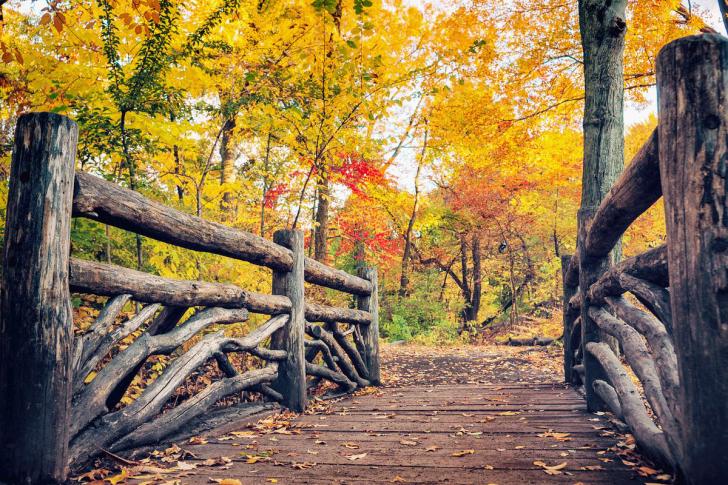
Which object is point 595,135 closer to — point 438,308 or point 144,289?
point 144,289

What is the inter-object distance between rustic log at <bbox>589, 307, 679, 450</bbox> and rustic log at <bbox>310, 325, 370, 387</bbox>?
2538 millimetres

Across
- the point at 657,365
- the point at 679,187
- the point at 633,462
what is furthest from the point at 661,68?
the point at 633,462

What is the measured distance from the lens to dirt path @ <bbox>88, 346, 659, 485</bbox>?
225 cm

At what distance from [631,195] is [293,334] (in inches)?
114

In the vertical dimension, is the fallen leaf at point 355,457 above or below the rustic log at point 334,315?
below

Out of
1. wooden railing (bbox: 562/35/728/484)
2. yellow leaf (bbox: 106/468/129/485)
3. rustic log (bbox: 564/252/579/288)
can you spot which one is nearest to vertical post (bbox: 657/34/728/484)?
wooden railing (bbox: 562/35/728/484)

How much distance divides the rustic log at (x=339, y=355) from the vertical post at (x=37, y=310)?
2815 millimetres

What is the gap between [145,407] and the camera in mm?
2648

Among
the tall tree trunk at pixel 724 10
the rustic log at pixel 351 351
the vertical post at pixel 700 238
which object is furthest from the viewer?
the tall tree trunk at pixel 724 10

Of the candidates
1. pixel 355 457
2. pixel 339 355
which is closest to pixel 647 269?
pixel 355 457

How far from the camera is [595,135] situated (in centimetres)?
589

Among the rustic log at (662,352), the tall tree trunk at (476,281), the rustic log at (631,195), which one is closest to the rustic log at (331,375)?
the rustic log at (631,195)

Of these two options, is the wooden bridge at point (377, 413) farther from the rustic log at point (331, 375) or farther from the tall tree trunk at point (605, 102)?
the tall tree trunk at point (605, 102)

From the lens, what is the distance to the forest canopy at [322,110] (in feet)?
16.6
